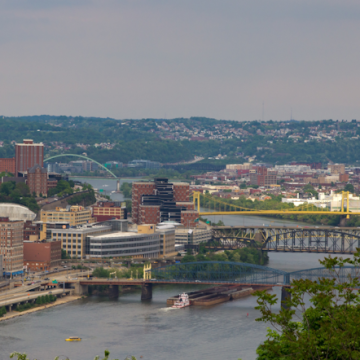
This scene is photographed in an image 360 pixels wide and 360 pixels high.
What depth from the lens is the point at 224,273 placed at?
52594 millimetres

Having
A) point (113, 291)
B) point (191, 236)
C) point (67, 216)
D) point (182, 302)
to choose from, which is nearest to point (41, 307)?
point (113, 291)

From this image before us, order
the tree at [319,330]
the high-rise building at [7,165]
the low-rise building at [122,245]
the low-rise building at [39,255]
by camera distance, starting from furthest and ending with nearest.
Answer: the high-rise building at [7,165], the low-rise building at [122,245], the low-rise building at [39,255], the tree at [319,330]

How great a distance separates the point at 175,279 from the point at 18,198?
3114cm

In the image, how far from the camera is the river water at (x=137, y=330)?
36.3 metres

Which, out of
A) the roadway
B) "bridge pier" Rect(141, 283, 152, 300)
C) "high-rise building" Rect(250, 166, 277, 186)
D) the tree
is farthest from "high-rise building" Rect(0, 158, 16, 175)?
the tree

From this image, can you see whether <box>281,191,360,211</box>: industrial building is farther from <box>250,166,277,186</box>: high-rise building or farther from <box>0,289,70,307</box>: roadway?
<box>0,289,70,307</box>: roadway

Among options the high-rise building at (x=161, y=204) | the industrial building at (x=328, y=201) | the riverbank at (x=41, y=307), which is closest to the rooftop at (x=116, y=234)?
the high-rise building at (x=161, y=204)

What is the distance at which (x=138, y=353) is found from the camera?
36.0 meters

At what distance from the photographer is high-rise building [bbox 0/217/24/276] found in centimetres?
5534

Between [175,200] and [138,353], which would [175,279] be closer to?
[138,353]

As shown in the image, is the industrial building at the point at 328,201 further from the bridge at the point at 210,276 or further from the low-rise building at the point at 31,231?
the bridge at the point at 210,276

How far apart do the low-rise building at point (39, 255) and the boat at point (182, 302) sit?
12.7 m

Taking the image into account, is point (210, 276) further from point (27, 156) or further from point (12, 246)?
point (27, 156)

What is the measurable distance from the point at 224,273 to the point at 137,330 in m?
12.7
